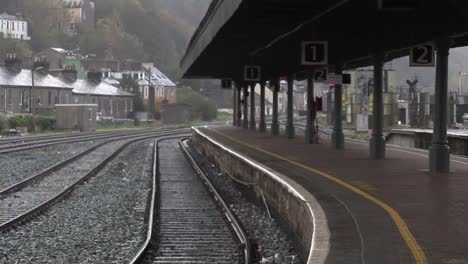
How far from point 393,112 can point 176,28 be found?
117m

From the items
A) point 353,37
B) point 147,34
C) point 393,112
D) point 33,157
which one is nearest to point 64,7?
point 147,34

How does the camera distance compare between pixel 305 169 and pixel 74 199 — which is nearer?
pixel 305 169

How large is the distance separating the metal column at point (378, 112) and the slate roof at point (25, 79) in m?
61.1

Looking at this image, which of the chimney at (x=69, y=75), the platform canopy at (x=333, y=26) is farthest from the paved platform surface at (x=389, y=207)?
the chimney at (x=69, y=75)

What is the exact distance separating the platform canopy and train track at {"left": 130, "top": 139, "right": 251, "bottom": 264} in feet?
13.6

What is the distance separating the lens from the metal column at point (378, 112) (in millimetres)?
19797

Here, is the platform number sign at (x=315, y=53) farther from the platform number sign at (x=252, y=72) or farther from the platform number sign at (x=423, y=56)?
the platform number sign at (x=252, y=72)

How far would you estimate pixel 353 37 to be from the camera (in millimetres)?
20500

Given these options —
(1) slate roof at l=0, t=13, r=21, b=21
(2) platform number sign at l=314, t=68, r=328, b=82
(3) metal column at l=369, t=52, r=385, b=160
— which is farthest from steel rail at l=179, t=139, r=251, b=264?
(1) slate roof at l=0, t=13, r=21, b=21

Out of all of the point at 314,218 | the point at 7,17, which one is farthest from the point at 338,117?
the point at 7,17

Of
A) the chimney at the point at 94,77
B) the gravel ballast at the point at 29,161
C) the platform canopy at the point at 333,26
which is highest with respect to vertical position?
the chimney at the point at 94,77

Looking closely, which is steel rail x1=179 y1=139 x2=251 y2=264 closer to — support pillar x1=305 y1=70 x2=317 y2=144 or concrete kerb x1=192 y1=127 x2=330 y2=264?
concrete kerb x1=192 y1=127 x2=330 y2=264

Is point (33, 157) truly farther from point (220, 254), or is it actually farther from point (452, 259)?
point (452, 259)

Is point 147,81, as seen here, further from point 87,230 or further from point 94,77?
point 87,230
